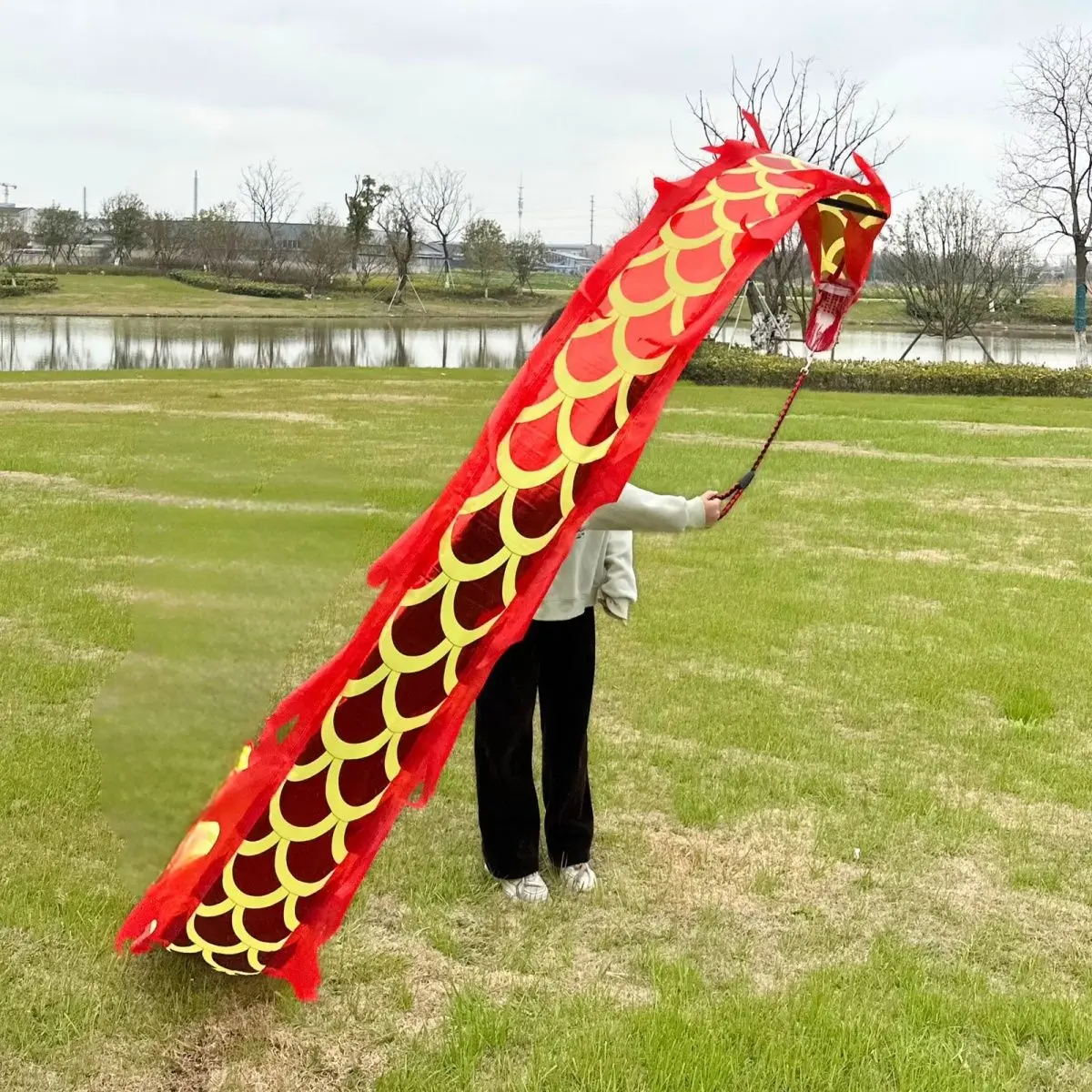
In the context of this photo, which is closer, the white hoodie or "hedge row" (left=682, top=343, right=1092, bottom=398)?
the white hoodie

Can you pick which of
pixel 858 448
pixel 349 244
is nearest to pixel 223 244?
pixel 349 244

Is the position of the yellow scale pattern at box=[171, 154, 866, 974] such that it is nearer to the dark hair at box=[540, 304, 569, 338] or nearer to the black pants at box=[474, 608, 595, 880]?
the dark hair at box=[540, 304, 569, 338]

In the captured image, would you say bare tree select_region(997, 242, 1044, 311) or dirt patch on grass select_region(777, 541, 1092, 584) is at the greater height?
bare tree select_region(997, 242, 1044, 311)

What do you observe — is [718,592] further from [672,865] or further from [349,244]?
[349,244]

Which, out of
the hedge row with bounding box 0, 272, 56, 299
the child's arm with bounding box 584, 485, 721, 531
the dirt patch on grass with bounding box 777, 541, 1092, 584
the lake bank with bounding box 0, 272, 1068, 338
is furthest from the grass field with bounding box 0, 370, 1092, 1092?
the hedge row with bounding box 0, 272, 56, 299

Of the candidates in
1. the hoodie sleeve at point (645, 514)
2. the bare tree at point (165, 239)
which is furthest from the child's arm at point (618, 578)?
the bare tree at point (165, 239)

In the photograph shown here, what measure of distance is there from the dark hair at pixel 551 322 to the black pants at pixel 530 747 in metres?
0.91

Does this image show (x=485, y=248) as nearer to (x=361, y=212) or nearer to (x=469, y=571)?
(x=361, y=212)

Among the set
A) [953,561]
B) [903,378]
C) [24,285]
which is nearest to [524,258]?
[24,285]

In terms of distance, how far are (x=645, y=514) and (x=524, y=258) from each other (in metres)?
61.3

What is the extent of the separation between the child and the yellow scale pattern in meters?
0.47

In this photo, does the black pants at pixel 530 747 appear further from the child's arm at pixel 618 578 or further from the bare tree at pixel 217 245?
the bare tree at pixel 217 245

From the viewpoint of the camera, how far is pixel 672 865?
13.5 feet

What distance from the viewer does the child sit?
3.46 m
